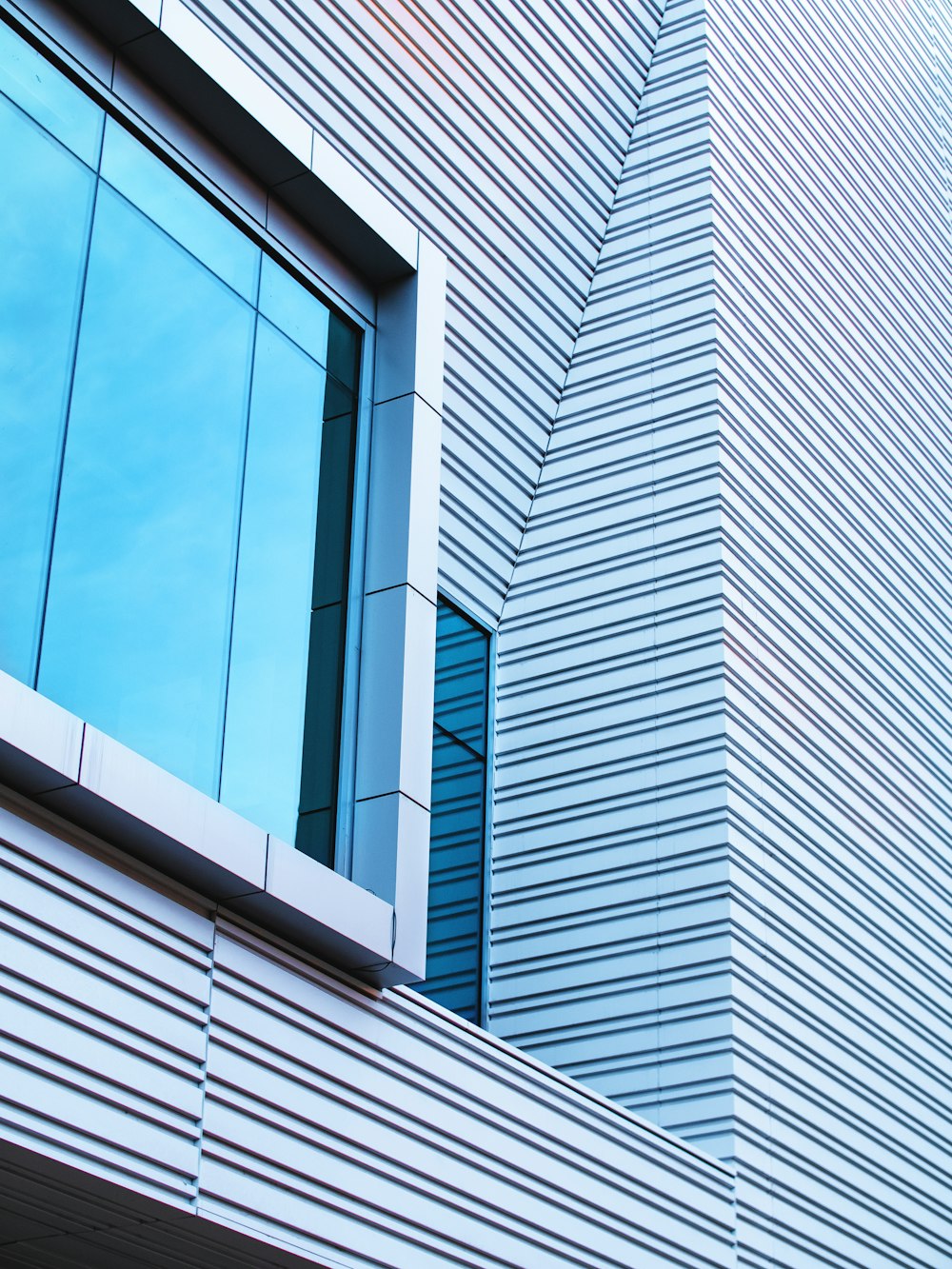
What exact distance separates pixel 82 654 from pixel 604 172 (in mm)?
9292

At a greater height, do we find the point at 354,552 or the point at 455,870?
the point at 455,870

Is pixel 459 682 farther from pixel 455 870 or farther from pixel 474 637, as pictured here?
pixel 455 870

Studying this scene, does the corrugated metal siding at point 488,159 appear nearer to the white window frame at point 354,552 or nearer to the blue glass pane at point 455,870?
the blue glass pane at point 455,870

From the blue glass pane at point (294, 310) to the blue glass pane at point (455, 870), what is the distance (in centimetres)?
497

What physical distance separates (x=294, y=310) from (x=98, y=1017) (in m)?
4.96

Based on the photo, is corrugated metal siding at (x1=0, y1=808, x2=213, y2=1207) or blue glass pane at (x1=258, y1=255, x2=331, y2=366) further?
blue glass pane at (x1=258, y1=255, x2=331, y2=366)

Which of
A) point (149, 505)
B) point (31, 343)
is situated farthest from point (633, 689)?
point (31, 343)

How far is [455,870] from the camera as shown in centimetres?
1565

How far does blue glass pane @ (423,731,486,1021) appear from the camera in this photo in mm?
15297

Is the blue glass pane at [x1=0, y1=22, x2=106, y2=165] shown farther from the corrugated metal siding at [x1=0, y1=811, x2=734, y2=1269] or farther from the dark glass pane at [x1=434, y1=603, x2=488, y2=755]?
the dark glass pane at [x1=434, y1=603, x2=488, y2=755]

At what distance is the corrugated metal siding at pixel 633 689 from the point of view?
14.0 meters

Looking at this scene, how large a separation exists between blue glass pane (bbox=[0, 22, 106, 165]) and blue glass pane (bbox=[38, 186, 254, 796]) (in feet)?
1.06

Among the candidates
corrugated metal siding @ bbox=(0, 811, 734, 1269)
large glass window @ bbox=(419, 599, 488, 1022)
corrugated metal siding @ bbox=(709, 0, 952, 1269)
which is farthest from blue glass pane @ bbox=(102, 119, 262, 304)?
corrugated metal siding @ bbox=(709, 0, 952, 1269)

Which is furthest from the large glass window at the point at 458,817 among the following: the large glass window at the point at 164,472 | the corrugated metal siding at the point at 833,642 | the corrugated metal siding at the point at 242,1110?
the large glass window at the point at 164,472
